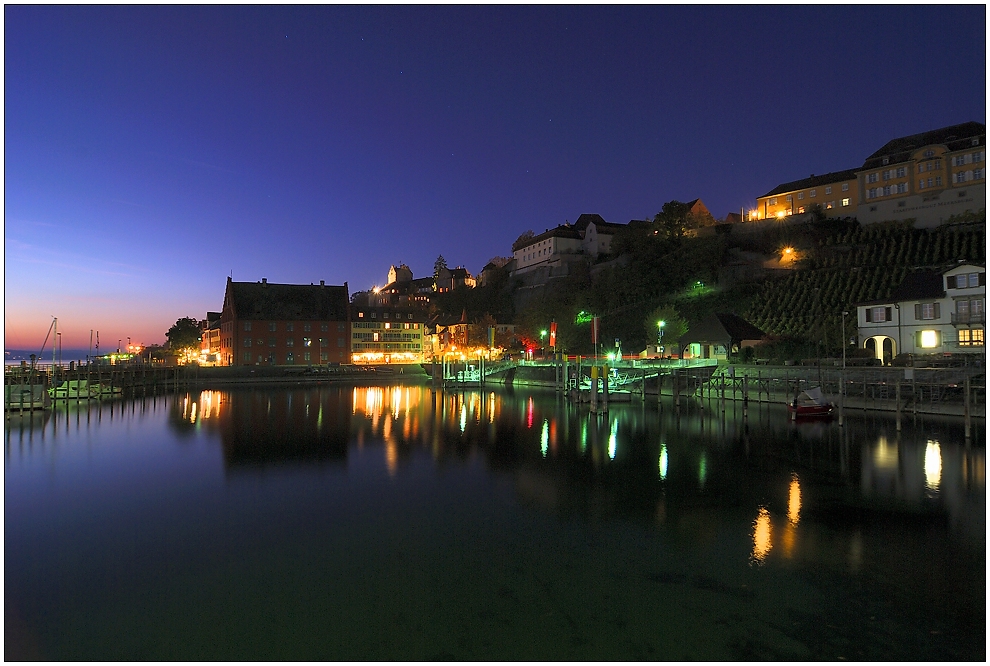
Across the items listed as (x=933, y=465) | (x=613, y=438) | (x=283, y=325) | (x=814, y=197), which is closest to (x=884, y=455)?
(x=933, y=465)

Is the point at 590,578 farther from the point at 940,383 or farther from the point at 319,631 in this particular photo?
the point at 940,383

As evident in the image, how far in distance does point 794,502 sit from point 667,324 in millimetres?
43557

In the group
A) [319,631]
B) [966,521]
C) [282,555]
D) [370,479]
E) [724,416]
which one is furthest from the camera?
[724,416]

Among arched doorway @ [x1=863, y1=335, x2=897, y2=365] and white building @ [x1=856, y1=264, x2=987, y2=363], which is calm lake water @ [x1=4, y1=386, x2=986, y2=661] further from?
arched doorway @ [x1=863, y1=335, x2=897, y2=365]

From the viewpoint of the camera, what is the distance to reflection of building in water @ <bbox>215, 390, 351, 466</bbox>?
24688 mm

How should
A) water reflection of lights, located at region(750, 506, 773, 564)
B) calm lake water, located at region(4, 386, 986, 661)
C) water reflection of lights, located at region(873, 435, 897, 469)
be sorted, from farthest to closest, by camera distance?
water reflection of lights, located at region(873, 435, 897, 469)
water reflection of lights, located at region(750, 506, 773, 564)
calm lake water, located at region(4, 386, 986, 661)

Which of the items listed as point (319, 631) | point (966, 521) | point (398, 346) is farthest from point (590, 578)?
point (398, 346)

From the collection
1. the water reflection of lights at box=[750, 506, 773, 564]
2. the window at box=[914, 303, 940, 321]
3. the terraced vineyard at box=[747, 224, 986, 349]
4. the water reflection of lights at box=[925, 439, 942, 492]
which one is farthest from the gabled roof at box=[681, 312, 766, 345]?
the water reflection of lights at box=[750, 506, 773, 564]

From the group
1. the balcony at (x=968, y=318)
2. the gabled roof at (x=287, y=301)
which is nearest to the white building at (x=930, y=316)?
the balcony at (x=968, y=318)

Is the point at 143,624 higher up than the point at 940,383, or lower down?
lower down

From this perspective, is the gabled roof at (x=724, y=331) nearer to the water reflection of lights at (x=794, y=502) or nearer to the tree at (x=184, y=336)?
the water reflection of lights at (x=794, y=502)

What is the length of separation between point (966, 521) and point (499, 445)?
16921 mm

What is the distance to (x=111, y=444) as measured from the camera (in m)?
27.5

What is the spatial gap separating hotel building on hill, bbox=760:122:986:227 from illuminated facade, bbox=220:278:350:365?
67445 mm
